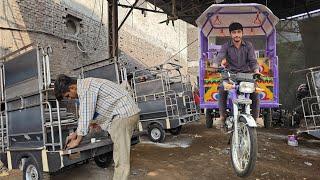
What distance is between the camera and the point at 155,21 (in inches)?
867

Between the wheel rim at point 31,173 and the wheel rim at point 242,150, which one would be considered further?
the wheel rim at point 31,173

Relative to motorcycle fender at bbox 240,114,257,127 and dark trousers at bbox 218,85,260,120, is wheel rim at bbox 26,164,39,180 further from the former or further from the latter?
motorcycle fender at bbox 240,114,257,127

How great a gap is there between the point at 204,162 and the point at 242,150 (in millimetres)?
2509

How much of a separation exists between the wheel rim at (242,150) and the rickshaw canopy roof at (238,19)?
478cm

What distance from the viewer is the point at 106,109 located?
14.8ft

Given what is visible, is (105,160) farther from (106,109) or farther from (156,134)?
(156,134)

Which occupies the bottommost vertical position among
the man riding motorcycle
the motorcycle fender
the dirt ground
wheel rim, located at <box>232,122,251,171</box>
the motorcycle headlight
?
the dirt ground

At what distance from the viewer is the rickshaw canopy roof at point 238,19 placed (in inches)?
363

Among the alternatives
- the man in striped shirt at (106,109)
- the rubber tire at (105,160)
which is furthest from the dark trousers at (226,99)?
the rubber tire at (105,160)

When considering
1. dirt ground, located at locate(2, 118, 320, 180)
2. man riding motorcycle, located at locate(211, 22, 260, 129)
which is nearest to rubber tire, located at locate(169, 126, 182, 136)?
dirt ground, located at locate(2, 118, 320, 180)

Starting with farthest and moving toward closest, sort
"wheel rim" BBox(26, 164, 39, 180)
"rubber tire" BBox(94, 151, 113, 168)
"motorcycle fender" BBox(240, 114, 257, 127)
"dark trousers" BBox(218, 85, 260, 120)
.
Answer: "rubber tire" BBox(94, 151, 113, 168)
"wheel rim" BBox(26, 164, 39, 180)
"dark trousers" BBox(218, 85, 260, 120)
"motorcycle fender" BBox(240, 114, 257, 127)

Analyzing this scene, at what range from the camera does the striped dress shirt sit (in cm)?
426

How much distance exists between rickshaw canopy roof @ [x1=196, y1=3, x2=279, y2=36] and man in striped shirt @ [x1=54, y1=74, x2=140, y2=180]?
5185mm

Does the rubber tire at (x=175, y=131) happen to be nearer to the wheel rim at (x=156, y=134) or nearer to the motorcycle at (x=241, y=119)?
the wheel rim at (x=156, y=134)
